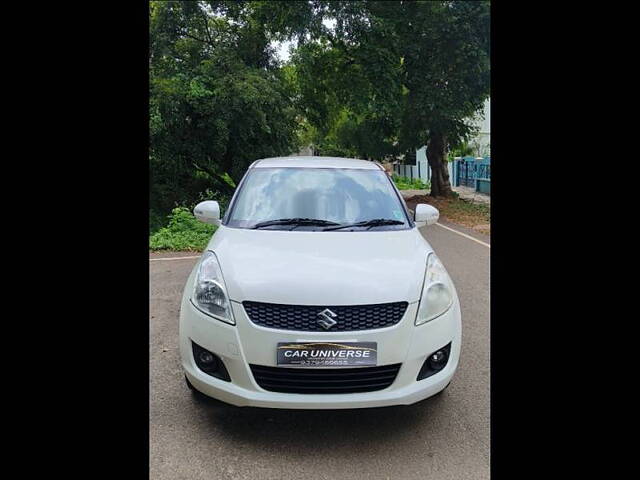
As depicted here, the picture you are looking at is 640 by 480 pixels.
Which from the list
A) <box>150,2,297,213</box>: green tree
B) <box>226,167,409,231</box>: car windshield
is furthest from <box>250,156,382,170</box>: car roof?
<box>150,2,297,213</box>: green tree

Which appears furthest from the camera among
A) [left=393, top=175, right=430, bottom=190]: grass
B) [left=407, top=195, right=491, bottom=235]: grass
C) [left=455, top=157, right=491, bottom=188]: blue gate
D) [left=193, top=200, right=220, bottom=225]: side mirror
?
[left=393, top=175, right=430, bottom=190]: grass

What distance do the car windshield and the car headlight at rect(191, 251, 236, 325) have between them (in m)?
0.68

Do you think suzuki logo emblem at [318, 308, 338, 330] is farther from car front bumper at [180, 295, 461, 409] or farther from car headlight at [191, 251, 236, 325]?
car headlight at [191, 251, 236, 325]

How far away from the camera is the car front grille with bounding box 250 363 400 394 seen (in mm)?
2527

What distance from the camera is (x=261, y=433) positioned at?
2828mm

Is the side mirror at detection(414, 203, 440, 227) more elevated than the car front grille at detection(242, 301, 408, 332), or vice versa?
the side mirror at detection(414, 203, 440, 227)

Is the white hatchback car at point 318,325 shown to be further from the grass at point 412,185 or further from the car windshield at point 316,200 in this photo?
the grass at point 412,185

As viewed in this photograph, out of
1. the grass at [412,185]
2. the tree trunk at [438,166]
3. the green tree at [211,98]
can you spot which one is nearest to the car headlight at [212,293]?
the green tree at [211,98]

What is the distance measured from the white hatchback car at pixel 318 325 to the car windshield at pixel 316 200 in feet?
1.50

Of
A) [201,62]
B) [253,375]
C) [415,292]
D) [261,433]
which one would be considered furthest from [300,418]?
[201,62]

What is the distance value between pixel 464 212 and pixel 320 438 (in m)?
12.5

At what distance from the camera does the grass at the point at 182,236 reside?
9.30 metres

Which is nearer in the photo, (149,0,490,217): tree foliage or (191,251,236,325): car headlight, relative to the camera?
(191,251,236,325): car headlight

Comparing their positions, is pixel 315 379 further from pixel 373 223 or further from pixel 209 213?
pixel 209 213
